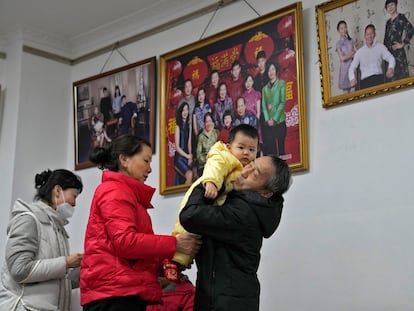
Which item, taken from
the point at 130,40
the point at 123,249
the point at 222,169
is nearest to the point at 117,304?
the point at 123,249

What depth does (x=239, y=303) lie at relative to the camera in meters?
1.88

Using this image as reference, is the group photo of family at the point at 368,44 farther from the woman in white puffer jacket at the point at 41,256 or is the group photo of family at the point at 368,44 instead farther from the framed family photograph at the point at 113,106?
the woman in white puffer jacket at the point at 41,256

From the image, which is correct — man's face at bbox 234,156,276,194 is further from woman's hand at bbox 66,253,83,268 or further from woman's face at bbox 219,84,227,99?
woman's face at bbox 219,84,227,99

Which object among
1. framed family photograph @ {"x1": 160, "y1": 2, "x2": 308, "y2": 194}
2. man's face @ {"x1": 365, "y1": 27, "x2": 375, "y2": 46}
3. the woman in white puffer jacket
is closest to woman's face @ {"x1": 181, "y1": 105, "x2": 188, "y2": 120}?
framed family photograph @ {"x1": 160, "y1": 2, "x2": 308, "y2": 194}

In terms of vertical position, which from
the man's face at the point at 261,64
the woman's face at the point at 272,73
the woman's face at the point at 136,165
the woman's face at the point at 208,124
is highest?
the man's face at the point at 261,64

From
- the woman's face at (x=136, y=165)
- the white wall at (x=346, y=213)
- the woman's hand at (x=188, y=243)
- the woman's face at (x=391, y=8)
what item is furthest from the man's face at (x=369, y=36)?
the woman's hand at (x=188, y=243)

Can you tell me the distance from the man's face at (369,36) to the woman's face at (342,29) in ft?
0.38

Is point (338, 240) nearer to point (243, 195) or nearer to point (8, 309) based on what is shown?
point (243, 195)

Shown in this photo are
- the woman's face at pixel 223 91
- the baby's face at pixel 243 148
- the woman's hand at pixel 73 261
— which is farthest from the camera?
the woman's face at pixel 223 91

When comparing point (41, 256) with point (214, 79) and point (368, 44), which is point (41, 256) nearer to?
point (214, 79)

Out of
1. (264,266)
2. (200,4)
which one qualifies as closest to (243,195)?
(264,266)

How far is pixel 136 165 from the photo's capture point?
2213 mm

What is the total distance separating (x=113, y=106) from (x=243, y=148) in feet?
6.25

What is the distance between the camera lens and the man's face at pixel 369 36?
277 cm
